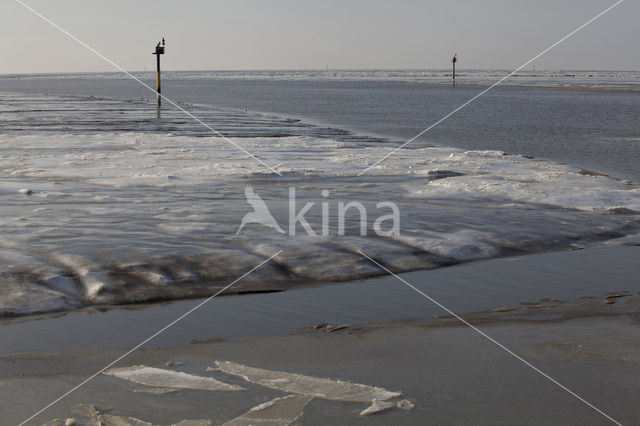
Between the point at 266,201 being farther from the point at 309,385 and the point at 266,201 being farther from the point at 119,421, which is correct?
the point at 119,421

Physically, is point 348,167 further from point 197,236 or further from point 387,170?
point 197,236

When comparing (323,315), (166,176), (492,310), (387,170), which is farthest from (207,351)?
(387,170)

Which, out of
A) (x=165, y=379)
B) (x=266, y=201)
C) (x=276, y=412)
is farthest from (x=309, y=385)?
(x=266, y=201)

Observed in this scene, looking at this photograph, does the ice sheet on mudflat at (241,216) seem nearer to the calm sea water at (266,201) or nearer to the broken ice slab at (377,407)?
the calm sea water at (266,201)

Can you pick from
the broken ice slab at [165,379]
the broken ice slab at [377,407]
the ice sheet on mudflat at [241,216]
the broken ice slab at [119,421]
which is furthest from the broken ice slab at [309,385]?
the ice sheet on mudflat at [241,216]

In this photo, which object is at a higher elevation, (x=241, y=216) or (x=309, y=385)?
(x=241, y=216)

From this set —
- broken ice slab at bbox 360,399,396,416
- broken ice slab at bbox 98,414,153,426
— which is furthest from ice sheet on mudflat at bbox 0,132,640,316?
broken ice slab at bbox 360,399,396,416
